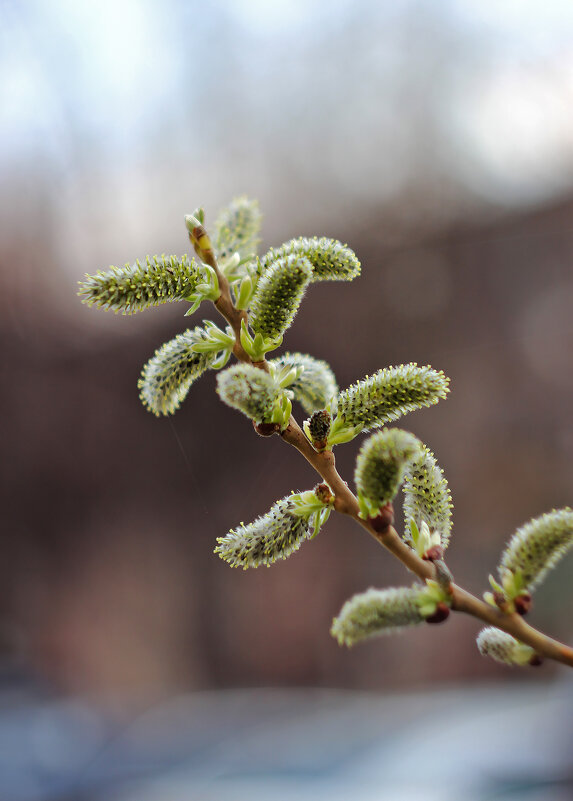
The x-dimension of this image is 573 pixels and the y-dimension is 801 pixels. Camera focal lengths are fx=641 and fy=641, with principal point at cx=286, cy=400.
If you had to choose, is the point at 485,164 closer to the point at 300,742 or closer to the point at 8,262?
the point at 8,262

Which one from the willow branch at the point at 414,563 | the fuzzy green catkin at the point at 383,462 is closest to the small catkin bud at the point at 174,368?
Answer: the willow branch at the point at 414,563

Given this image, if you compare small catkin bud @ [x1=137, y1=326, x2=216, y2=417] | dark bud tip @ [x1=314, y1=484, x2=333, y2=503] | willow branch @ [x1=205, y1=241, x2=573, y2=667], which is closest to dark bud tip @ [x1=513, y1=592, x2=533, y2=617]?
willow branch @ [x1=205, y1=241, x2=573, y2=667]

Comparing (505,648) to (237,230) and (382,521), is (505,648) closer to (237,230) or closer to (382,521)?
(382,521)

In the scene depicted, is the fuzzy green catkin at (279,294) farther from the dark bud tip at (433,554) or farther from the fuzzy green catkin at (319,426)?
the dark bud tip at (433,554)

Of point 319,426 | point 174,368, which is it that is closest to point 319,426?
point 319,426

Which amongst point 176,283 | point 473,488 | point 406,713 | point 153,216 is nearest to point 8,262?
point 153,216
